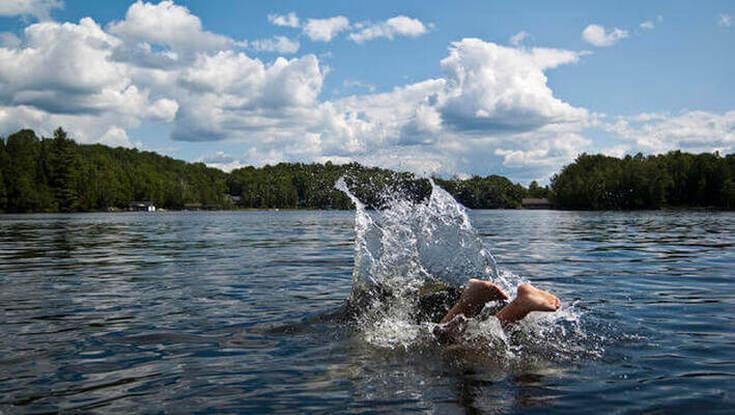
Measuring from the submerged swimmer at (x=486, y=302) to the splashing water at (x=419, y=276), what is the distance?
17cm

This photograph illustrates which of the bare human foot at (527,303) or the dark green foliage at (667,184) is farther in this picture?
the dark green foliage at (667,184)

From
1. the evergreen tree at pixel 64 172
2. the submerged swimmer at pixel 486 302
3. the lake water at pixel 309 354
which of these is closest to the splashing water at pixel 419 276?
the submerged swimmer at pixel 486 302

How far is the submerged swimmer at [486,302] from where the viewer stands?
8719mm

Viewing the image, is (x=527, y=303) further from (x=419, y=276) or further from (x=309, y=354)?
(x=419, y=276)

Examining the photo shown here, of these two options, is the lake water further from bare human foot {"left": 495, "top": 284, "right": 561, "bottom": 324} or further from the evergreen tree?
the evergreen tree

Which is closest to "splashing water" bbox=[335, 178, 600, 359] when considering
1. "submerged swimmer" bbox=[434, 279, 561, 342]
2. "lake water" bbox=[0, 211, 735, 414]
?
"submerged swimmer" bbox=[434, 279, 561, 342]

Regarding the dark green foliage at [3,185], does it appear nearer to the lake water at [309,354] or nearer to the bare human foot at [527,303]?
the lake water at [309,354]

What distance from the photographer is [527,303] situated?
28.9 feet

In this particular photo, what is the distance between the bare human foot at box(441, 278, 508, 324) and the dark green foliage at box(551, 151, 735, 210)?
169199 mm

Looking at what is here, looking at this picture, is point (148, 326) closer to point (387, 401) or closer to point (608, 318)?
point (387, 401)

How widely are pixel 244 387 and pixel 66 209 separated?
589 feet

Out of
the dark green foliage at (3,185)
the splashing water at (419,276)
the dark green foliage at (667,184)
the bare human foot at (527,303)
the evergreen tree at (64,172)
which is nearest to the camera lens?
the bare human foot at (527,303)

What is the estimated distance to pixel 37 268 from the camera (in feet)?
69.0

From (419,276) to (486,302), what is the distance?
389 centimetres
